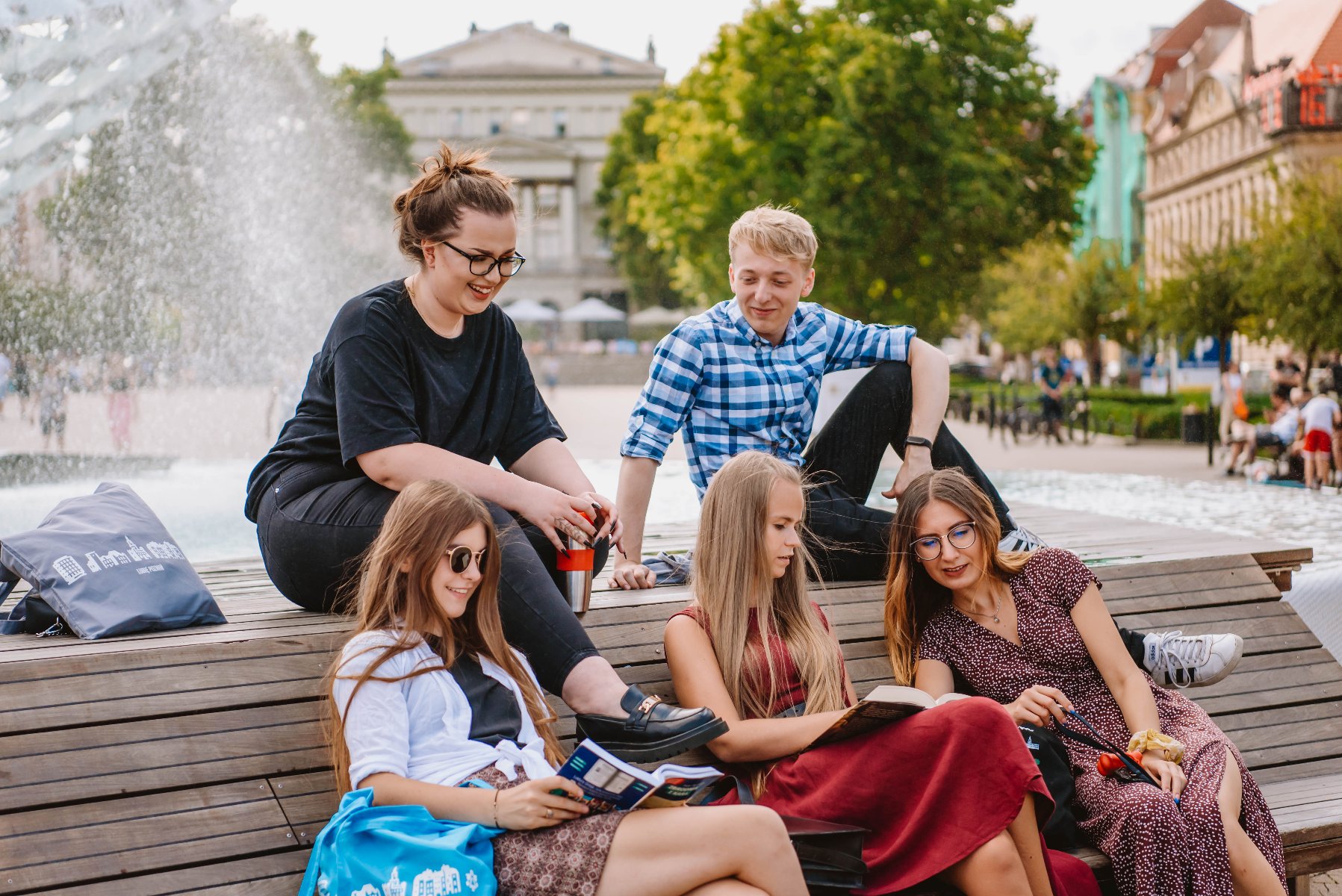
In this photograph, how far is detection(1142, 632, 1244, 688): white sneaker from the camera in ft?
13.4

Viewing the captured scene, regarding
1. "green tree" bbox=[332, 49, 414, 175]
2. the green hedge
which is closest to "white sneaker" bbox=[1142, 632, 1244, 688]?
the green hedge

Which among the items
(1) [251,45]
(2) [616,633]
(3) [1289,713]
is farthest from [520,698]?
(1) [251,45]

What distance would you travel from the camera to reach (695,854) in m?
2.72

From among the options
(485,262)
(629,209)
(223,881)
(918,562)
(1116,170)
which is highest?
(1116,170)

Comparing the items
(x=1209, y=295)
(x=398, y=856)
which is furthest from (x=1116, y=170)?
(x=398, y=856)

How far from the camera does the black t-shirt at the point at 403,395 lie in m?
3.51

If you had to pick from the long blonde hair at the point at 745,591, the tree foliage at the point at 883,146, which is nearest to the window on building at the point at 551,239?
the tree foliage at the point at 883,146

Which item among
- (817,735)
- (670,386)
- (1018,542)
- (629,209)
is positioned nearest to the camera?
(817,735)

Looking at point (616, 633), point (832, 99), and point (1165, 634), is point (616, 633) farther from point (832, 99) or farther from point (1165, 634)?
point (832, 99)

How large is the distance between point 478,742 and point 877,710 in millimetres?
925

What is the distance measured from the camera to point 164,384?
18375mm

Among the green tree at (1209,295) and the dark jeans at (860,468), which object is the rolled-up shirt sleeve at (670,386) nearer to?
the dark jeans at (860,468)

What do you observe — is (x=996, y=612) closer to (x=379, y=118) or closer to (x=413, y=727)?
(x=413, y=727)

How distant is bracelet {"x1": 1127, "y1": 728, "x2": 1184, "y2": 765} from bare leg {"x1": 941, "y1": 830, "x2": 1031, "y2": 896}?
770mm
